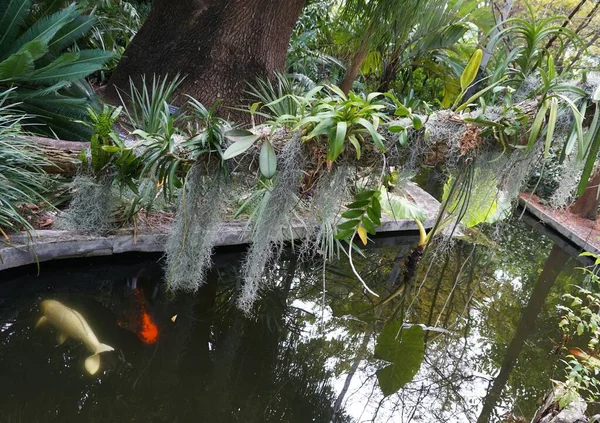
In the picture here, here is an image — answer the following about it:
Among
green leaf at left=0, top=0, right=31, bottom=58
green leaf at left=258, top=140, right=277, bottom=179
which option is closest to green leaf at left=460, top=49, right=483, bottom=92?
green leaf at left=258, top=140, right=277, bottom=179

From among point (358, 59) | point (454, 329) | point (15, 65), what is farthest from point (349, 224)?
point (358, 59)

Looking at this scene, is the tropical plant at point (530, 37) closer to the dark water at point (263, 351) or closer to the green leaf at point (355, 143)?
the green leaf at point (355, 143)

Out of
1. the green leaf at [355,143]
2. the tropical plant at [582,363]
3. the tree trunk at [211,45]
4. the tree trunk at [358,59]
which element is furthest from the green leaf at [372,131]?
the tree trunk at [358,59]

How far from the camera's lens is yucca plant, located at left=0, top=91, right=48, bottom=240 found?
290 centimetres

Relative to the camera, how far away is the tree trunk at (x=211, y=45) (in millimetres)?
4207

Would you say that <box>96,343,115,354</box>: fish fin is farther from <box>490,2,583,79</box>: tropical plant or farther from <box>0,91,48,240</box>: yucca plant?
<box>490,2,583,79</box>: tropical plant

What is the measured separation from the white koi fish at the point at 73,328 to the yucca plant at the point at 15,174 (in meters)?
0.51

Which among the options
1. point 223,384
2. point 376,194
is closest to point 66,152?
point 223,384

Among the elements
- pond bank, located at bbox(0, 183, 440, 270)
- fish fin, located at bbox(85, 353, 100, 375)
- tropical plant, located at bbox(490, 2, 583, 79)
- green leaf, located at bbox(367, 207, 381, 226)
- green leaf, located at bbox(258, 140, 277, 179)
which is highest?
tropical plant, located at bbox(490, 2, 583, 79)

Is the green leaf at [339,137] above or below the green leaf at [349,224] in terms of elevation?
above

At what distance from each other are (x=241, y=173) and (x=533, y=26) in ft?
4.67

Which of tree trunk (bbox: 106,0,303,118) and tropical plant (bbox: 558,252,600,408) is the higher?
tree trunk (bbox: 106,0,303,118)

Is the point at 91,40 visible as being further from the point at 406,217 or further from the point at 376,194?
the point at 376,194

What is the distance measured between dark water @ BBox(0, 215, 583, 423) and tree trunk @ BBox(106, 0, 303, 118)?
1.49m
